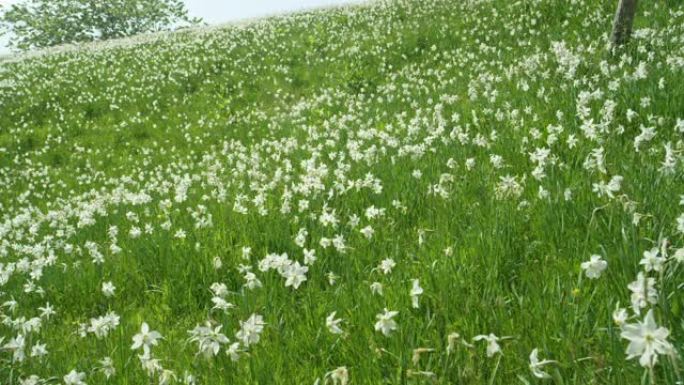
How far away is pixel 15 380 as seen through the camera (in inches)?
135

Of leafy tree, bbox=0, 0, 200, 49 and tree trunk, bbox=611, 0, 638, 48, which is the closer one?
tree trunk, bbox=611, 0, 638, 48

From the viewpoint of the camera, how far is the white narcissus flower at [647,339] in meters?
1.45

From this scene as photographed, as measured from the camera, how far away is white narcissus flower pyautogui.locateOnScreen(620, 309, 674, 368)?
1.45 meters

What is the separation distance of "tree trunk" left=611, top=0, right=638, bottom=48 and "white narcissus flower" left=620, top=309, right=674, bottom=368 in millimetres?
8304

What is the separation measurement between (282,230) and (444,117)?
3.91 metres

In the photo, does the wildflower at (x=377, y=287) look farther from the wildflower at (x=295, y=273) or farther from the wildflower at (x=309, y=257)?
the wildflower at (x=309, y=257)

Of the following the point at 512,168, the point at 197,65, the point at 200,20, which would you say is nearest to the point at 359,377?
the point at 512,168

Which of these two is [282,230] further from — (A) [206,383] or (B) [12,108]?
(B) [12,108]

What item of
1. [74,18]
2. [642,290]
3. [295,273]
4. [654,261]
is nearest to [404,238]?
[295,273]

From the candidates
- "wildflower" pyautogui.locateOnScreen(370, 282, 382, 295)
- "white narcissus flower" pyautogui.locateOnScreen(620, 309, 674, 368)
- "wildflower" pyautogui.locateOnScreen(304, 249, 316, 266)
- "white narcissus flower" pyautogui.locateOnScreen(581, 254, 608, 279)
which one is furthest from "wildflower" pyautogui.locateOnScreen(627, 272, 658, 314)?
"wildflower" pyautogui.locateOnScreen(304, 249, 316, 266)

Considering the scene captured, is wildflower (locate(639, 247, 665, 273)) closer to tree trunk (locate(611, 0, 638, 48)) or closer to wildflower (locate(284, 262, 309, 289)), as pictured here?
wildflower (locate(284, 262, 309, 289))

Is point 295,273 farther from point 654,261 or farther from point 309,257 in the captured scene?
point 654,261

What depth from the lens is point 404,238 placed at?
15.1 ft

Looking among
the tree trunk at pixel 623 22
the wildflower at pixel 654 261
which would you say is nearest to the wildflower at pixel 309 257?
the wildflower at pixel 654 261
